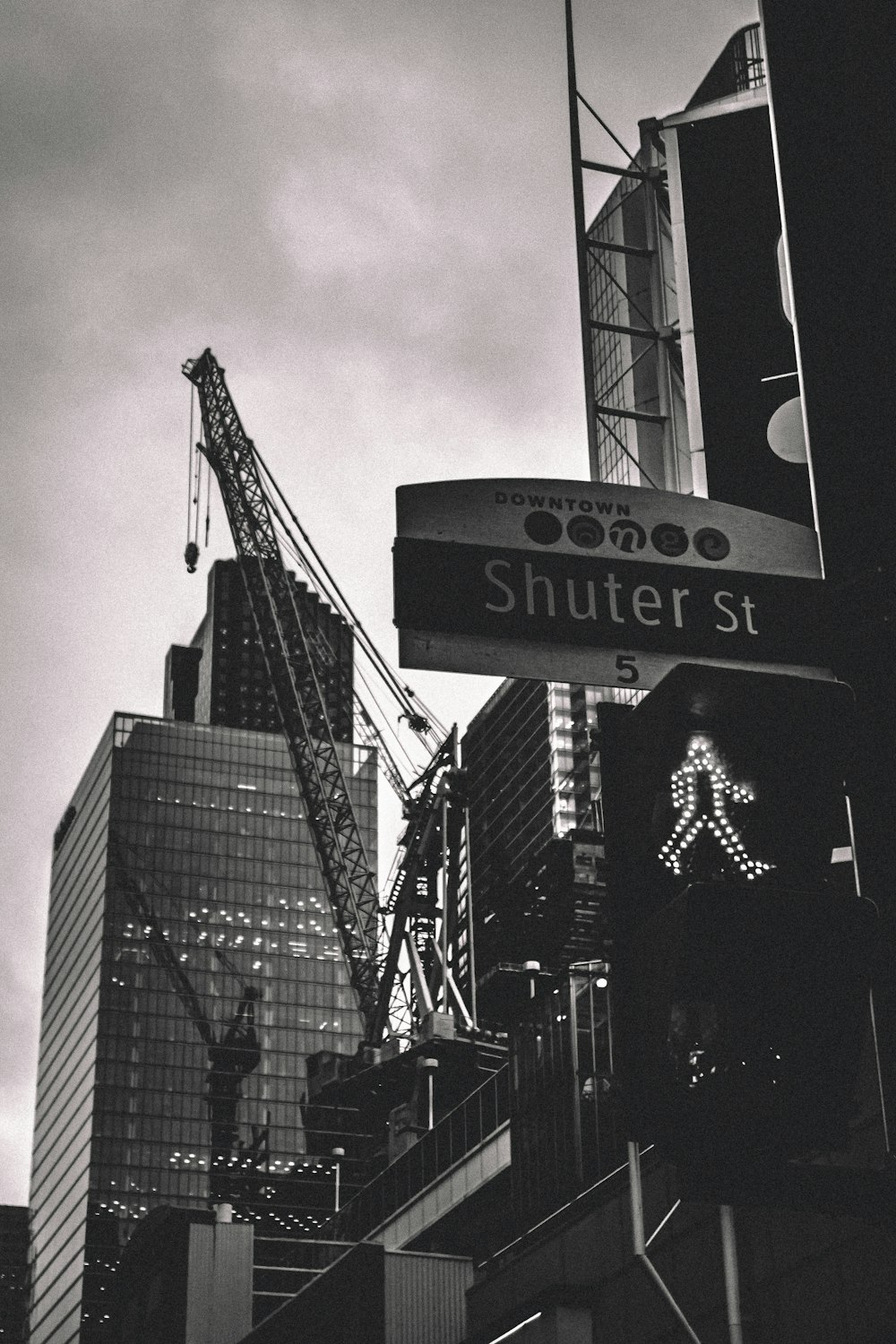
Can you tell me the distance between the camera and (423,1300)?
120 feet

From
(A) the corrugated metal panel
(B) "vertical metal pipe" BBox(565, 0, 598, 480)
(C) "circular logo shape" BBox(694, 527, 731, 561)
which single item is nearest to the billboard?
(B) "vertical metal pipe" BBox(565, 0, 598, 480)

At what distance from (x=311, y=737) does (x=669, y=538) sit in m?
85.2

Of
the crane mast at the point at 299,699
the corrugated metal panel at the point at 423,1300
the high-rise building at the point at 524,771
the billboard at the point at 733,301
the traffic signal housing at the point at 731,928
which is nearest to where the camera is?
the traffic signal housing at the point at 731,928

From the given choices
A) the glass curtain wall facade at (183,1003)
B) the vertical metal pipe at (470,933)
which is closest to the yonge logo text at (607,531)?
the vertical metal pipe at (470,933)

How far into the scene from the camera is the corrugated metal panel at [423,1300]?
118 ft

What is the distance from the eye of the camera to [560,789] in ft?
534

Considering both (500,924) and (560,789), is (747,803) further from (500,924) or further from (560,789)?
(560,789)

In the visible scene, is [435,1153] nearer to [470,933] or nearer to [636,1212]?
[470,933]

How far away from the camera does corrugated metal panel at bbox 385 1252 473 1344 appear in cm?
3591

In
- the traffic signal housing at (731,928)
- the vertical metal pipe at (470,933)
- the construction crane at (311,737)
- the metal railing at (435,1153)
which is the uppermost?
the construction crane at (311,737)

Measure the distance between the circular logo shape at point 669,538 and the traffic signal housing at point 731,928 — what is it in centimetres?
116

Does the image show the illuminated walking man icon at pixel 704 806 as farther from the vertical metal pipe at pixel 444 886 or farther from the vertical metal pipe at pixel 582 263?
the vertical metal pipe at pixel 444 886

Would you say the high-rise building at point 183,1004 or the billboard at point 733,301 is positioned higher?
the high-rise building at point 183,1004

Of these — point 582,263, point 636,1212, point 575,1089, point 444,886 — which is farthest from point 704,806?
point 444,886
